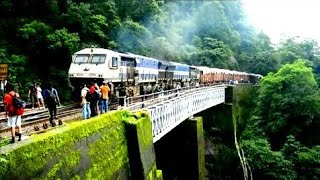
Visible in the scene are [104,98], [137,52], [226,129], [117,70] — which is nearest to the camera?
[104,98]

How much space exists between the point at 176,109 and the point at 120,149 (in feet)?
25.9

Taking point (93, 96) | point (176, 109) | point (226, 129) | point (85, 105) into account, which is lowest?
point (226, 129)

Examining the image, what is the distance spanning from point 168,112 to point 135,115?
497 cm

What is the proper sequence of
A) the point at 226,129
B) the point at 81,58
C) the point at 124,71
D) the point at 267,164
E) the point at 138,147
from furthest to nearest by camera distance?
the point at 226,129, the point at 267,164, the point at 124,71, the point at 81,58, the point at 138,147

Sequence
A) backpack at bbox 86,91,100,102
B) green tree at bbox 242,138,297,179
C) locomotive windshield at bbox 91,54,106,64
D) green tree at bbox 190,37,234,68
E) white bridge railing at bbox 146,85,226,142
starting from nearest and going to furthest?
backpack at bbox 86,91,100,102 < white bridge railing at bbox 146,85,226,142 < locomotive windshield at bbox 91,54,106,64 < green tree at bbox 242,138,297,179 < green tree at bbox 190,37,234,68

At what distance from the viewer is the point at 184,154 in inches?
889

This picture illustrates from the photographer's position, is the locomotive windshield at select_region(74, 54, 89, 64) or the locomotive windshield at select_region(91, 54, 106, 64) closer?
the locomotive windshield at select_region(91, 54, 106, 64)

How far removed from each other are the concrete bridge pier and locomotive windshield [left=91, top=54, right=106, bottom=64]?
6258 millimetres

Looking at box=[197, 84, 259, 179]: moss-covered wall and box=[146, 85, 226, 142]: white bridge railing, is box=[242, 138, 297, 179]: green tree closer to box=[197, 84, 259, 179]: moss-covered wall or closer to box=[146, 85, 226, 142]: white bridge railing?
box=[197, 84, 259, 179]: moss-covered wall

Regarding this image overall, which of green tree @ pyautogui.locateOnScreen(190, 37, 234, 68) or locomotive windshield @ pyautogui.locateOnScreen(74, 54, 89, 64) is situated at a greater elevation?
green tree @ pyautogui.locateOnScreen(190, 37, 234, 68)

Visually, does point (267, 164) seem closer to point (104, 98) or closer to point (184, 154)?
point (184, 154)

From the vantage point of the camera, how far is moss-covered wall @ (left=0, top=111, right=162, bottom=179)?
287 inches

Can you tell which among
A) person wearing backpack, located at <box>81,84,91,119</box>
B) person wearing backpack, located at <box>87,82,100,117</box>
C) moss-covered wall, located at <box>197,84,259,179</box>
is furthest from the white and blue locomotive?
moss-covered wall, located at <box>197,84,259,179</box>

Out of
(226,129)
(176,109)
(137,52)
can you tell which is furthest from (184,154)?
(137,52)
